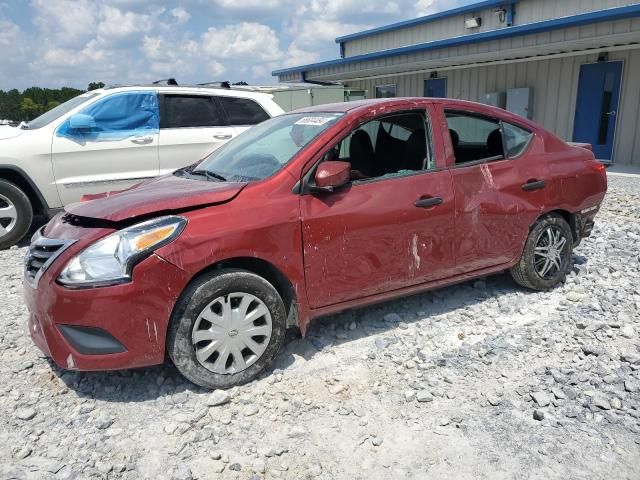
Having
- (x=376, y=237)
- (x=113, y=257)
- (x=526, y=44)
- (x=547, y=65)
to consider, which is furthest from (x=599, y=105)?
(x=113, y=257)

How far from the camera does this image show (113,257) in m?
2.84

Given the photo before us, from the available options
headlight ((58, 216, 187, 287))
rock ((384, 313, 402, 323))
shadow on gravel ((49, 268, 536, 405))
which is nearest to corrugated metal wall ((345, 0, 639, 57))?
shadow on gravel ((49, 268, 536, 405))

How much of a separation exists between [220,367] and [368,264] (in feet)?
3.84

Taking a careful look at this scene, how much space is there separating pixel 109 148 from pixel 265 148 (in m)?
3.49

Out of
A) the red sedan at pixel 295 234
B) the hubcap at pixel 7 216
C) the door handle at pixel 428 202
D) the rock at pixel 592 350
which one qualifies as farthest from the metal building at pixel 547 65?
the hubcap at pixel 7 216

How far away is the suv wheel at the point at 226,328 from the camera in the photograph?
2973 mm

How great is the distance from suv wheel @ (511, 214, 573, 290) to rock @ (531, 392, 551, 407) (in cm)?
157

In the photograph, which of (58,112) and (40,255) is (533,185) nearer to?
(40,255)

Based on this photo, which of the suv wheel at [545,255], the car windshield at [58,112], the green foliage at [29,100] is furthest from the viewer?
the green foliage at [29,100]

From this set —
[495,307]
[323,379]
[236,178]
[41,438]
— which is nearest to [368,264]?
[323,379]

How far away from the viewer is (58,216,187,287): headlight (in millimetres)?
2814

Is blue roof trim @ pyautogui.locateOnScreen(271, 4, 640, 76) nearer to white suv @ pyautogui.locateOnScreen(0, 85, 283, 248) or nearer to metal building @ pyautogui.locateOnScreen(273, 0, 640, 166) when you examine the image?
metal building @ pyautogui.locateOnScreen(273, 0, 640, 166)

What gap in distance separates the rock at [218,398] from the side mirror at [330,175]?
137 cm

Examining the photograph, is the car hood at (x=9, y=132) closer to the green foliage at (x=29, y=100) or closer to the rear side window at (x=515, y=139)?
the rear side window at (x=515, y=139)
